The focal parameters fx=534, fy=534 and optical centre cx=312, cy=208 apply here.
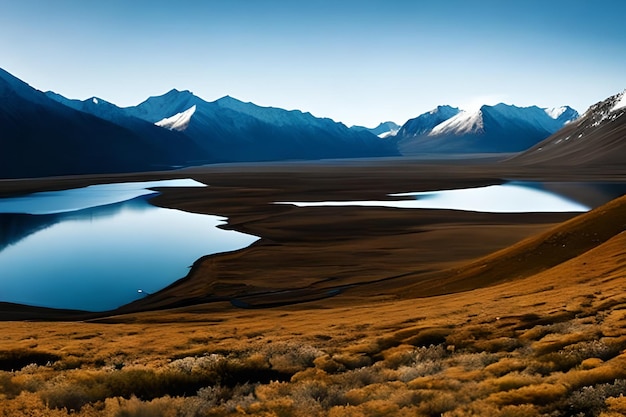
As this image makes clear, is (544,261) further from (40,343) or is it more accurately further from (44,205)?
(44,205)

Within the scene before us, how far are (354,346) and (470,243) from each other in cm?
5312

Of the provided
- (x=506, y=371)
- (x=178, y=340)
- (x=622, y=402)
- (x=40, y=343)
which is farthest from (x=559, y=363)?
(x=40, y=343)

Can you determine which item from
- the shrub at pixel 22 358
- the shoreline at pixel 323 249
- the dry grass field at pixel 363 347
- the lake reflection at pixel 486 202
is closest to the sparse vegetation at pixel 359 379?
the dry grass field at pixel 363 347

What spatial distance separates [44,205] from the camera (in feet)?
456

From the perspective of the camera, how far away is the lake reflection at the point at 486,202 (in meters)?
112

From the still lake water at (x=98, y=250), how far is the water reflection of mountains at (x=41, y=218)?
0.51ft

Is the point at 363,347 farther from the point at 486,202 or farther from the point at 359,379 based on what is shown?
the point at 486,202

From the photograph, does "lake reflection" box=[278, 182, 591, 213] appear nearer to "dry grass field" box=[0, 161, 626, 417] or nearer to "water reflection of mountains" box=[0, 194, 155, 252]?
"water reflection of mountains" box=[0, 194, 155, 252]

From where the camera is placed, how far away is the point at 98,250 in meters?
74.8

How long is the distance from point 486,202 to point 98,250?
87.5 metres

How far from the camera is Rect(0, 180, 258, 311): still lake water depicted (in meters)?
53.5

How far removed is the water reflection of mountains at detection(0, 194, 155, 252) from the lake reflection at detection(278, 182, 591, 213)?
42771 mm

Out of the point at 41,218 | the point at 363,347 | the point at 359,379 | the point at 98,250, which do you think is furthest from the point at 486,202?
the point at 359,379

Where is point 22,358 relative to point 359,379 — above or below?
below
